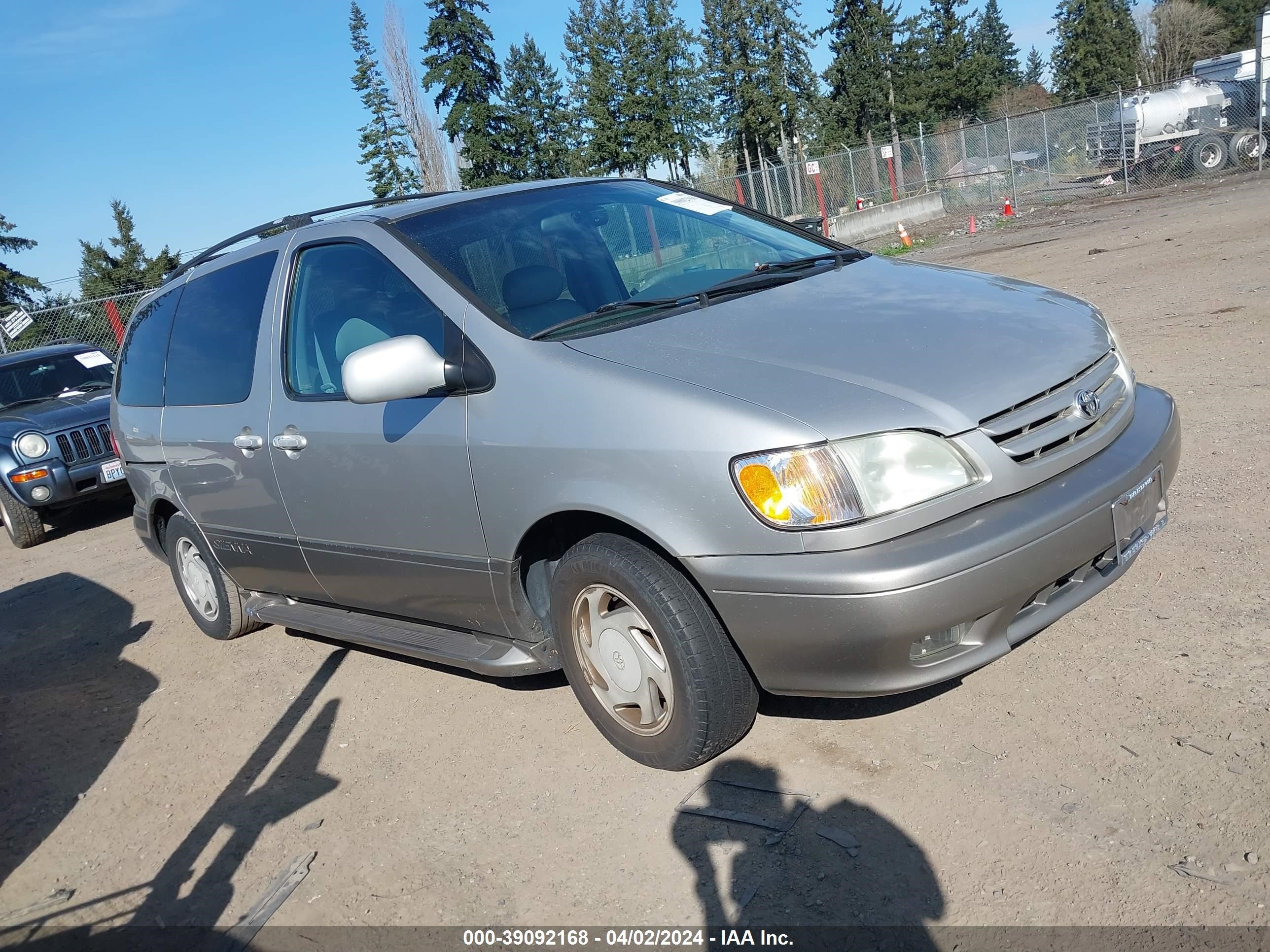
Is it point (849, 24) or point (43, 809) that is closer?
point (43, 809)

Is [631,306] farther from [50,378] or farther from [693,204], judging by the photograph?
[50,378]

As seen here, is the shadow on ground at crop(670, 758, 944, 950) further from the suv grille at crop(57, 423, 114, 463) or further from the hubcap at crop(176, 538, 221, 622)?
the suv grille at crop(57, 423, 114, 463)

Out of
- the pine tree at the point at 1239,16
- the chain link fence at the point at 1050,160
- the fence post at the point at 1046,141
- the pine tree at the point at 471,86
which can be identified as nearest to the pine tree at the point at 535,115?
the pine tree at the point at 471,86

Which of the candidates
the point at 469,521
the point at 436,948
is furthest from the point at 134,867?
the point at 469,521

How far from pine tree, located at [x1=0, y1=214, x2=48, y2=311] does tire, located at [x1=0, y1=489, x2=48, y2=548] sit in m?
35.8

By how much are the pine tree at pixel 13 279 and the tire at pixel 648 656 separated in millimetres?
43506

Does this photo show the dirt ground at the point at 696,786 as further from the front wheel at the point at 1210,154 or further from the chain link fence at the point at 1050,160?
the front wheel at the point at 1210,154

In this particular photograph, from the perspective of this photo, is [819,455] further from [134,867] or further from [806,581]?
[134,867]

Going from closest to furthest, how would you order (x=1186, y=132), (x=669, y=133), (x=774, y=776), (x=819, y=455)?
(x=819, y=455) < (x=774, y=776) < (x=1186, y=132) < (x=669, y=133)

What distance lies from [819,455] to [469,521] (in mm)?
1273

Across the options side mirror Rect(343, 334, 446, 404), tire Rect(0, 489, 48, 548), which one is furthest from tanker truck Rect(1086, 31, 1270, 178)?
side mirror Rect(343, 334, 446, 404)

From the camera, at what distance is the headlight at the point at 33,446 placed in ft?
29.1

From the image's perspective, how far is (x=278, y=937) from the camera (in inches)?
113

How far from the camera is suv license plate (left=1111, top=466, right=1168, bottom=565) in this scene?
296cm
